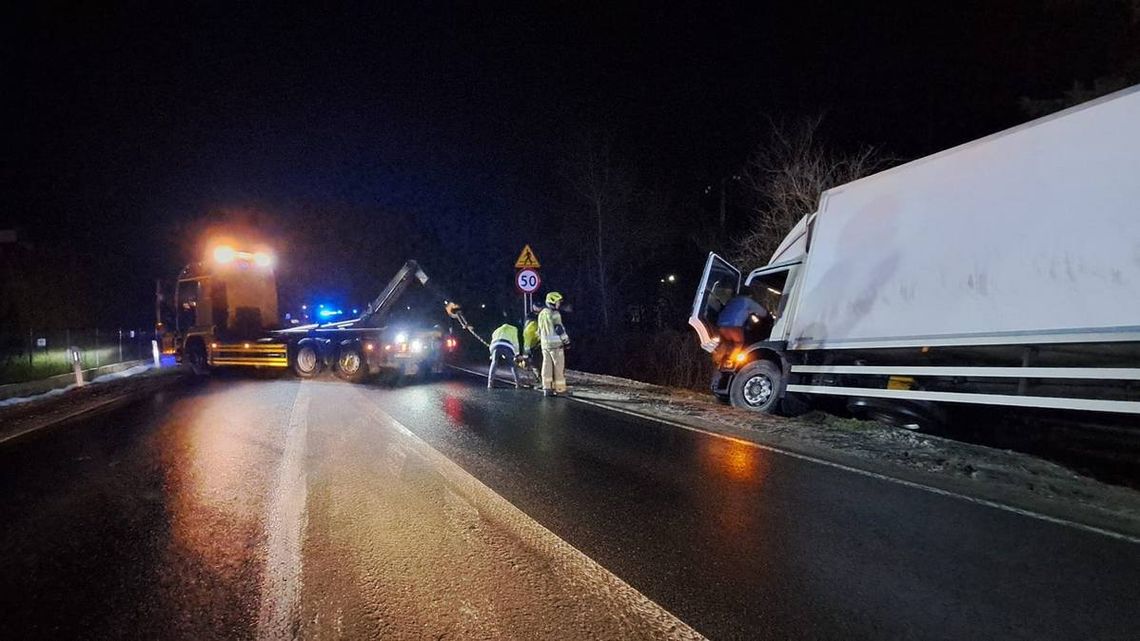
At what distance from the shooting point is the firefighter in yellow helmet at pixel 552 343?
11914mm

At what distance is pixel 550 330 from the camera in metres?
11.9

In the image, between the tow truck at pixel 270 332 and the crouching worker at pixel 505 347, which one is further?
the tow truck at pixel 270 332

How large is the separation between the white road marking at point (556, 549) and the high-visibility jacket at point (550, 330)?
199 inches

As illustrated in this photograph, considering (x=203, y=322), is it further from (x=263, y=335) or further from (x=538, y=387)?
(x=538, y=387)

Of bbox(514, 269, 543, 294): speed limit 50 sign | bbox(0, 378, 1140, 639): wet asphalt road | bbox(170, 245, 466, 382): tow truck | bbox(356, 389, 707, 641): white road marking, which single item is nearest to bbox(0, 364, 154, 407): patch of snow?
bbox(170, 245, 466, 382): tow truck

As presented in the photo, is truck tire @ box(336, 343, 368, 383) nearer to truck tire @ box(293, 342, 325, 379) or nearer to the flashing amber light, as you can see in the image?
truck tire @ box(293, 342, 325, 379)

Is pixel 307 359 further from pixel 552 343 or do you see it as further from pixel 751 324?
pixel 751 324

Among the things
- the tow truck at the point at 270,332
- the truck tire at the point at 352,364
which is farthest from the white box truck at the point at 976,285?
the truck tire at the point at 352,364

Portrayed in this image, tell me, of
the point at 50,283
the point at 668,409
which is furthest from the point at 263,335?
the point at 50,283

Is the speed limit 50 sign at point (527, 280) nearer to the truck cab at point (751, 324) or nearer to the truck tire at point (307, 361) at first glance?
the truck tire at point (307, 361)

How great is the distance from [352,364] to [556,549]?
11.9 metres

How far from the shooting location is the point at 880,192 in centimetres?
868

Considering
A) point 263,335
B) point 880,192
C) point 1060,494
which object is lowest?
point 1060,494

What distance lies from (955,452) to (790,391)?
2472 mm
